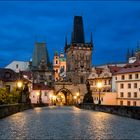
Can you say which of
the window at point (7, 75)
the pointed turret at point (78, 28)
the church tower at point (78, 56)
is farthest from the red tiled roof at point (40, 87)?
the pointed turret at point (78, 28)

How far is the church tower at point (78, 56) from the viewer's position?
132 m

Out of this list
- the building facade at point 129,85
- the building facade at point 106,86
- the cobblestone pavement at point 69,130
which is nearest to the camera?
the cobblestone pavement at point 69,130

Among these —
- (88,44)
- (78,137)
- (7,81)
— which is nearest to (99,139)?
(78,137)

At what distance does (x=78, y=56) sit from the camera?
440 ft

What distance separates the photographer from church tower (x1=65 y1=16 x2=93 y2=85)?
131875mm

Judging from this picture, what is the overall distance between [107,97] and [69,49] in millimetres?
50497

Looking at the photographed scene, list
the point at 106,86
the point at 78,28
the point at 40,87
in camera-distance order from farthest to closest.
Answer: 1. the point at 78,28
2. the point at 40,87
3. the point at 106,86

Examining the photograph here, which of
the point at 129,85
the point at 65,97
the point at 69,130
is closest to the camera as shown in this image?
the point at 69,130

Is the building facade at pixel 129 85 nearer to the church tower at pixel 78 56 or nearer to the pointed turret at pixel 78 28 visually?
the church tower at pixel 78 56

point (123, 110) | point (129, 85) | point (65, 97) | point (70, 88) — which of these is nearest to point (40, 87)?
point (70, 88)

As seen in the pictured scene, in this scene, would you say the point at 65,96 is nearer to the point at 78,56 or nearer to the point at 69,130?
the point at 78,56

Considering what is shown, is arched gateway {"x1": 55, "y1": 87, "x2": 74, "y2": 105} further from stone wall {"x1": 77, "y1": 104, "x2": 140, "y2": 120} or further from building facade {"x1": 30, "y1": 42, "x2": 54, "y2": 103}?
stone wall {"x1": 77, "y1": 104, "x2": 140, "y2": 120}

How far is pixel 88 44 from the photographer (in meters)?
138

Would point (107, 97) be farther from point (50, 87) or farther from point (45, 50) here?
point (45, 50)
